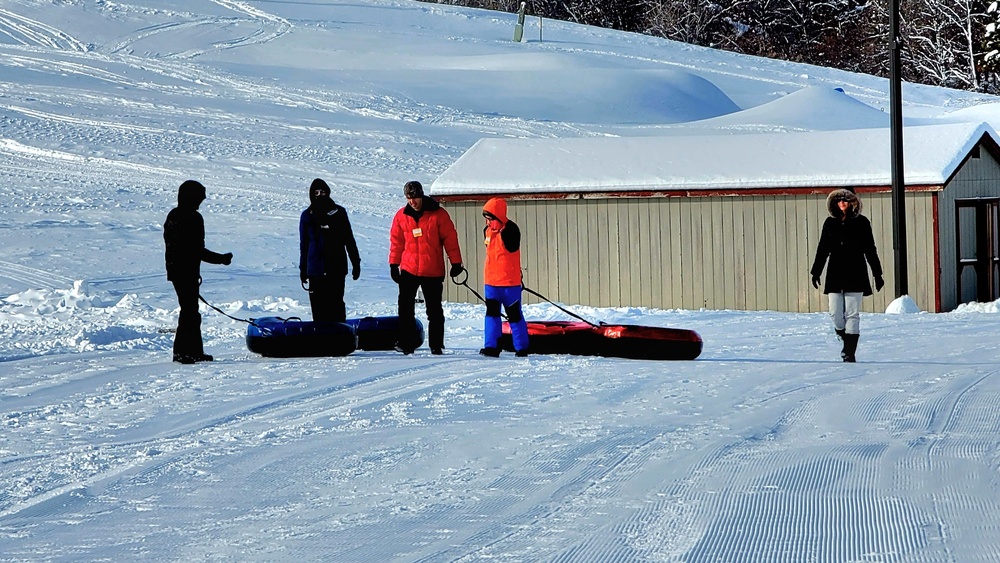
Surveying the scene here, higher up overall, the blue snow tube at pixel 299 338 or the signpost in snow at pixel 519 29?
the signpost in snow at pixel 519 29

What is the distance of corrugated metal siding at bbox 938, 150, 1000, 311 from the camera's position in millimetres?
17375

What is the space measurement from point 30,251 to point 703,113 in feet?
73.6

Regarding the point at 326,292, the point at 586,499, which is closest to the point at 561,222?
the point at 326,292

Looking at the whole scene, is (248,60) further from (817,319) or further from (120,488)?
(120,488)

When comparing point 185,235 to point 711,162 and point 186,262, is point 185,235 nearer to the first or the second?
point 186,262

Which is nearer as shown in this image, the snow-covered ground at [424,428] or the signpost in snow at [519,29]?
the snow-covered ground at [424,428]

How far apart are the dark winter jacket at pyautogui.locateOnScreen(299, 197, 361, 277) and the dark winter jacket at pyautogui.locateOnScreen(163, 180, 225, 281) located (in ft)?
3.65

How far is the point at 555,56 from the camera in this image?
144 ft

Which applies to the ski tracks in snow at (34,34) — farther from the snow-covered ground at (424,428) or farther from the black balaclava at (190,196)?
the black balaclava at (190,196)

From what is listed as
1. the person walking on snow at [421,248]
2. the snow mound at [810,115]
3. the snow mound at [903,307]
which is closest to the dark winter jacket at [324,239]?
the person walking on snow at [421,248]

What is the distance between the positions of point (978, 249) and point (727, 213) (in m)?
3.30

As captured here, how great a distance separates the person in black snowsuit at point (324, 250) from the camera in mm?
11930

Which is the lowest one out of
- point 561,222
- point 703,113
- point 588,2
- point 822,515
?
point 822,515

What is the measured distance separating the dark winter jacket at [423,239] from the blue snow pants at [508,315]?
0.45 meters
